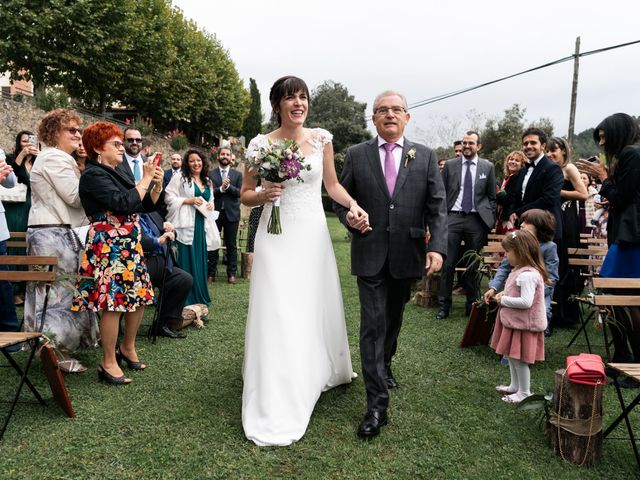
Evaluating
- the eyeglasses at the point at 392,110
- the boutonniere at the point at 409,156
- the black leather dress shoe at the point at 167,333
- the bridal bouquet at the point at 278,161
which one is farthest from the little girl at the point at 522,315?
the black leather dress shoe at the point at 167,333

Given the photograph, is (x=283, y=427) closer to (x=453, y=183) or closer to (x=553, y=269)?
(x=553, y=269)

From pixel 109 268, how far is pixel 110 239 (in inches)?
10.0

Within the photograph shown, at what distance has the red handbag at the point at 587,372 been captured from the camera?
3182 mm

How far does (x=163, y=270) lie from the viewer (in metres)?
5.90

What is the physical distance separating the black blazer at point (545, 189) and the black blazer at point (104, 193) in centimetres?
466

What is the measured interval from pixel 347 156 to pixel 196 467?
2425 mm

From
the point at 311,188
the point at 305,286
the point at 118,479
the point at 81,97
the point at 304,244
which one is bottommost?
the point at 118,479

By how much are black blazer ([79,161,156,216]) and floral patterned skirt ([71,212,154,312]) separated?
0.14m

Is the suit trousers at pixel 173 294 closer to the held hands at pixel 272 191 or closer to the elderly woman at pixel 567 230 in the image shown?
the held hands at pixel 272 191

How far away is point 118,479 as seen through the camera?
298 centimetres

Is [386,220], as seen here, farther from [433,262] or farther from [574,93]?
[574,93]

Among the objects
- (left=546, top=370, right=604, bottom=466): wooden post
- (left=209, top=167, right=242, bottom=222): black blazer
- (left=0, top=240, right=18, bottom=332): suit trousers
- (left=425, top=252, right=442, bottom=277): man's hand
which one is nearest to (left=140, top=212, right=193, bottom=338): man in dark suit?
(left=0, top=240, right=18, bottom=332): suit trousers

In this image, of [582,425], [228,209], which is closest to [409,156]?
[582,425]

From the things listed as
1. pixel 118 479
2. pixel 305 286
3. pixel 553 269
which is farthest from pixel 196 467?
pixel 553 269
